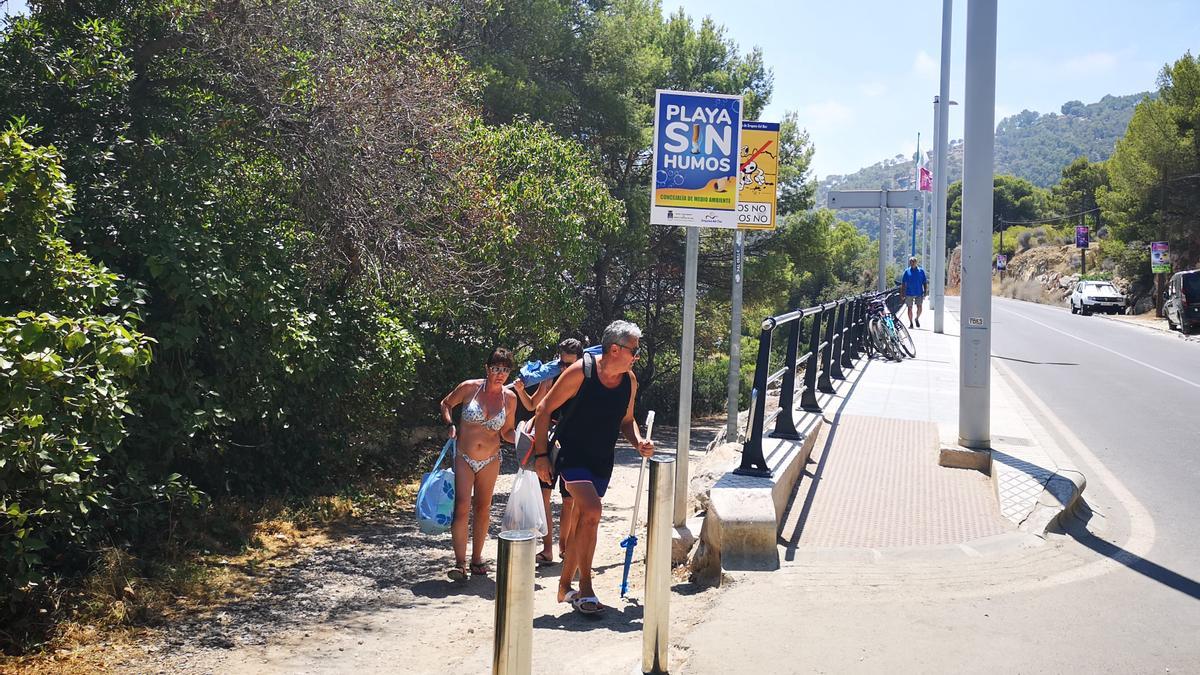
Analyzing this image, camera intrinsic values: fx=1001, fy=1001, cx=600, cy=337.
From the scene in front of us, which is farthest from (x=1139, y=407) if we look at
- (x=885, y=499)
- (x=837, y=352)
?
(x=885, y=499)

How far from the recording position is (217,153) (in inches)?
318

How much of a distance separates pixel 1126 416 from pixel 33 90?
12.7 meters

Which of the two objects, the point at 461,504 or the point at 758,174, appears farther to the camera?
the point at 758,174

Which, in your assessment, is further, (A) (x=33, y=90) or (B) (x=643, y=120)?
(B) (x=643, y=120)

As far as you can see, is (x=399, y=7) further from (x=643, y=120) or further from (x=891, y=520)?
(x=643, y=120)

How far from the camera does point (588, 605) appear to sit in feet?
18.9

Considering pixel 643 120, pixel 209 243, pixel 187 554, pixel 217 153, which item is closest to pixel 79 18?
pixel 217 153

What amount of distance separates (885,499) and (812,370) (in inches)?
103

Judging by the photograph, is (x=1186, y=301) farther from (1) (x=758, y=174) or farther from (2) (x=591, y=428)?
(2) (x=591, y=428)

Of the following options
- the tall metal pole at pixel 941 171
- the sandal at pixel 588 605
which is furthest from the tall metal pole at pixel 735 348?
the tall metal pole at pixel 941 171

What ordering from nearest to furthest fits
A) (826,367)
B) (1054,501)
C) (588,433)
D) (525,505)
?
1. (525,505)
2. (588,433)
3. (1054,501)
4. (826,367)

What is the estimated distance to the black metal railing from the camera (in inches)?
275

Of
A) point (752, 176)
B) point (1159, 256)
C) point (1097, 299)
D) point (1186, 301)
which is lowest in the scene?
point (1186, 301)

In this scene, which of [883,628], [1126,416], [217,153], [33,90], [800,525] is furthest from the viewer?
[1126,416]
